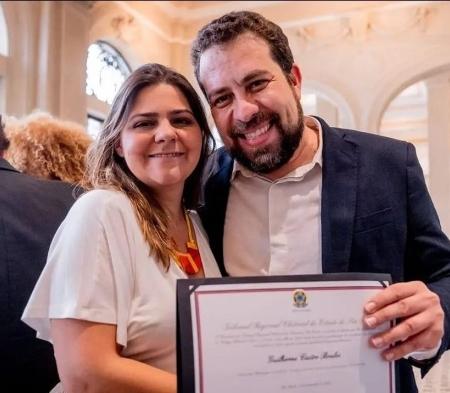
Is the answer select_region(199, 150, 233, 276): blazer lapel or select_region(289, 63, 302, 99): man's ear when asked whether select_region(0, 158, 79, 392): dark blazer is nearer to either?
select_region(199, 150, 233, 276): blazer lapel

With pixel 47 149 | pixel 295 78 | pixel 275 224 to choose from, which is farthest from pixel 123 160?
pixel 47 149

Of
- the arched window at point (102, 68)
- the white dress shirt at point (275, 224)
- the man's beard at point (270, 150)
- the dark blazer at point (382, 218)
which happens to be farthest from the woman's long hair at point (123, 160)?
the arched window at point (102, 68)

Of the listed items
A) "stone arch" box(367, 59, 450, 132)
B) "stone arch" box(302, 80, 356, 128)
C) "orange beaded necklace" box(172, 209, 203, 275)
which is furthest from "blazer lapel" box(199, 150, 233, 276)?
"stone arch" box(302, 80, 356, 128)

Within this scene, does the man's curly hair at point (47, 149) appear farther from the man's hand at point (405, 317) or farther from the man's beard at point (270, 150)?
the man's hand at point (405, 317)

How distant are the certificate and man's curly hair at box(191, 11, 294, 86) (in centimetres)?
66

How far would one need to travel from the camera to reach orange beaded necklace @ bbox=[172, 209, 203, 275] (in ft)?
4.09

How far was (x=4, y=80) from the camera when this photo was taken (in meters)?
5.11

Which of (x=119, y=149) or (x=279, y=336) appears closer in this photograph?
(x=279, y=336)

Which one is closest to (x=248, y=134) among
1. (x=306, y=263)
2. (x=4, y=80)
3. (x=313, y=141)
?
(x=313, y=141)

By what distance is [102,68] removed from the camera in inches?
236

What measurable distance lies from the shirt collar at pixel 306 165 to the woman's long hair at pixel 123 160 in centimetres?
19

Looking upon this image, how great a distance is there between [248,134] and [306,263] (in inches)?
12.8

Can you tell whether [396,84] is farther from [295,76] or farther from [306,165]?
[306,165]

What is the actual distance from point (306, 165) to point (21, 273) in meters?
0.74
